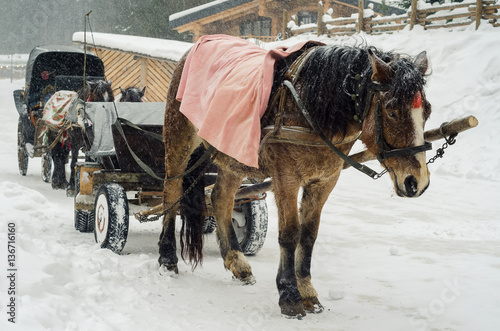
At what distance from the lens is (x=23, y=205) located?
6.09 m

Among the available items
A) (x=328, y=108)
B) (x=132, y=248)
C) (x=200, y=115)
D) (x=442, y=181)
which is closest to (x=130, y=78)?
(x=442, y=181)

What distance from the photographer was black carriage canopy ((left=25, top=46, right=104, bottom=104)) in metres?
10.6

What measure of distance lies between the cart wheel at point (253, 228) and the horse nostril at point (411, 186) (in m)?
2.57

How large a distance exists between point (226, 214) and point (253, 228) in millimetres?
581

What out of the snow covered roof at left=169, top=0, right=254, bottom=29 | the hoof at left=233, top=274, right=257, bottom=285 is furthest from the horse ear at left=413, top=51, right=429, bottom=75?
the snow covered roof at left=169, top=0, right=254, bottom=29

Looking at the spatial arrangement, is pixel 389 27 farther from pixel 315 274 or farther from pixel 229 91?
pixel 229 91

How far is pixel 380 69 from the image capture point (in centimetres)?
326

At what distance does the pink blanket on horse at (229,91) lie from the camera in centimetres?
370

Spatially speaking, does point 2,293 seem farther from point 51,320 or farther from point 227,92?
point 227,92

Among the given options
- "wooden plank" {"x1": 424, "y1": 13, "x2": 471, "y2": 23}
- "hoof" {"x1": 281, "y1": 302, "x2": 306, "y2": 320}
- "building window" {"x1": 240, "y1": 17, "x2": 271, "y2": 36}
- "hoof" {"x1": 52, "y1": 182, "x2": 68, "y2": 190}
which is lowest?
"hoof" {"x1": 52, "y1": 182, "x2": 68, "y2": 190}

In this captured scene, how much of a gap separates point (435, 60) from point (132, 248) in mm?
12288

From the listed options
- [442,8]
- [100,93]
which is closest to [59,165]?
[100,93]

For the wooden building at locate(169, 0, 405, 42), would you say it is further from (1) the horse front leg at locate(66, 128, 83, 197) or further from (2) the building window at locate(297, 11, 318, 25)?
(1) the horse front leg at locate(66, 128, 83, 197)

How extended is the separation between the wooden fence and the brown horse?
1419cm
